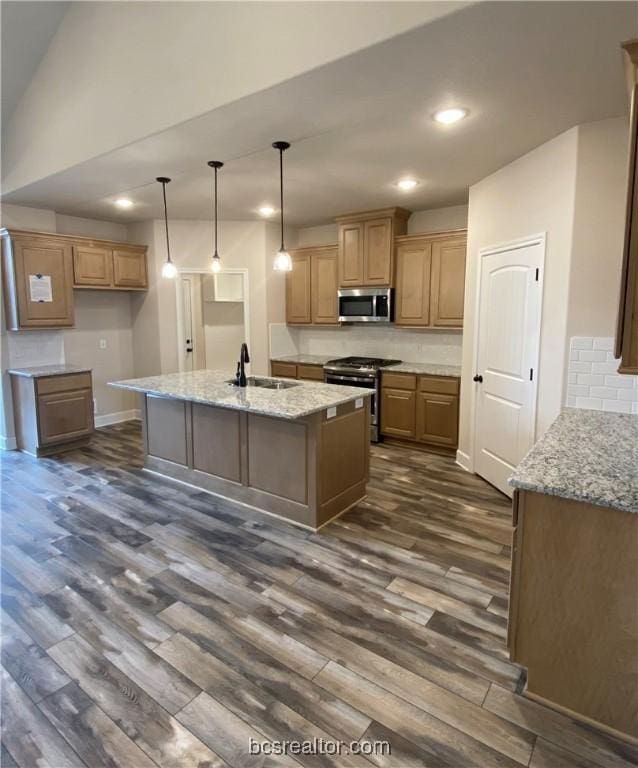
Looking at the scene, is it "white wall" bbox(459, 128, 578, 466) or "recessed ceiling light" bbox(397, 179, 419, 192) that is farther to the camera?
"recessed ceiling light" bbox(397, 179, 419, 192)

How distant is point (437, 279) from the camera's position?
4.88 metres

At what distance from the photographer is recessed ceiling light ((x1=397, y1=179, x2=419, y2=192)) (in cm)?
402

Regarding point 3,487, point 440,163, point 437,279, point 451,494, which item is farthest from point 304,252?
point 3,487

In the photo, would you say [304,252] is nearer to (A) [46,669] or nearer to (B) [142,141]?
(B) [142,141]

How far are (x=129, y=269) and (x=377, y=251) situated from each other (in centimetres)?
314

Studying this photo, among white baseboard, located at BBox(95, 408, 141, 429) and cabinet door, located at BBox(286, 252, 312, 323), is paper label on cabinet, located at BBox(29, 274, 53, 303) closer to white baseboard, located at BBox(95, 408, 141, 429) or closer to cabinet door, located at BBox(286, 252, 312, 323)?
white baseboard, located at BBox(95, 408, 141, 429)

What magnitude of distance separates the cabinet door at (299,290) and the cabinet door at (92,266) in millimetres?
2260

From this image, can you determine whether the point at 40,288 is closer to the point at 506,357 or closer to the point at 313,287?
the point at 313,287

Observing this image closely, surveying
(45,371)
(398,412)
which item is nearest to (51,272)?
(45,371)

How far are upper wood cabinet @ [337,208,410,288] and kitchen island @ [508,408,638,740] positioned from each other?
3757mm

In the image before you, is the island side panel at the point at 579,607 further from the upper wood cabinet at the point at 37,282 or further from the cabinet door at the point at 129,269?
the cabinet door at the point at 129,269

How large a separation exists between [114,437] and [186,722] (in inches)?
171

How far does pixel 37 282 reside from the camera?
4.80 m

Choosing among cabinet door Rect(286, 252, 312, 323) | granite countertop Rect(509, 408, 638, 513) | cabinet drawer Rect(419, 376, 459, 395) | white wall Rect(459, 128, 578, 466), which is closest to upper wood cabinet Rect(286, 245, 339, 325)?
cabinet door Rect(286, 252, 312, 323)
